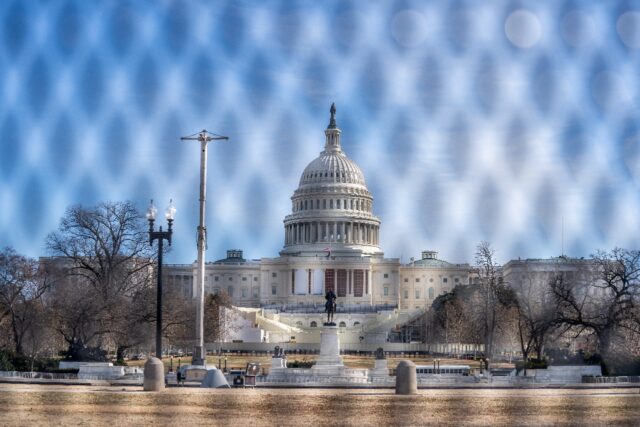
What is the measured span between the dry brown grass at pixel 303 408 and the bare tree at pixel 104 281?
2686cm

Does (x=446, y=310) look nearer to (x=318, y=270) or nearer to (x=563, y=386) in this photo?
(x=563, y=386)

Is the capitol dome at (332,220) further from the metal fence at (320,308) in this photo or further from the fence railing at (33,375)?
the fence railing at (33,375)

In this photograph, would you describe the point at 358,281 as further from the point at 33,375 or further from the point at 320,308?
the point at 33,375

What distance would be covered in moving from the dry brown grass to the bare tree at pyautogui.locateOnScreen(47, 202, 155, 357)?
26.9 m

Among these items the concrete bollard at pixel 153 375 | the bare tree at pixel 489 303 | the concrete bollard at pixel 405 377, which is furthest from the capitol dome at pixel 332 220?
the concrete bollard at pixel 405 377

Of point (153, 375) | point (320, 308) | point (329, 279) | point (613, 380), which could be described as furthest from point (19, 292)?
point (329, 279)

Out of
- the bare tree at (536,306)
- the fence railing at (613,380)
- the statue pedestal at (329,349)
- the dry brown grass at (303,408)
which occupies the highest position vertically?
the bare tree at (536,306)

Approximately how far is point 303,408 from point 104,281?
4225 cm

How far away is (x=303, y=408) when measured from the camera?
30.9 metres

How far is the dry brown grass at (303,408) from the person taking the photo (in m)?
26.6

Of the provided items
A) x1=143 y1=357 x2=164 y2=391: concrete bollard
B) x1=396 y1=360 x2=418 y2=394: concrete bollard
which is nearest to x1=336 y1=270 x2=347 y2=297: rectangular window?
x1=143 y1=357 x2=164 y2=391: concrete bollard

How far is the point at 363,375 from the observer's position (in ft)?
185

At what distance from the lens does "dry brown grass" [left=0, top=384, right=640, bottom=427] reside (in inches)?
1048

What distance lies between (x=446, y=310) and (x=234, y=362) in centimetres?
3300
